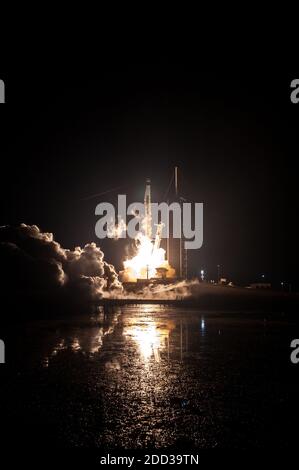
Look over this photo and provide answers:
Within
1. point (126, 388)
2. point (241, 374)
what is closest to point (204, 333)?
point (241, 374)

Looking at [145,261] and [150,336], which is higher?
[145,261]

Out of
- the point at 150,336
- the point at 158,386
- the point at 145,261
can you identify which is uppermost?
the point at 145,261

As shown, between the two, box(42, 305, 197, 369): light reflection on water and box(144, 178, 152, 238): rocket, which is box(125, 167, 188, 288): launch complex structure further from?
box(42, 305, 197, 369): light reflection on water

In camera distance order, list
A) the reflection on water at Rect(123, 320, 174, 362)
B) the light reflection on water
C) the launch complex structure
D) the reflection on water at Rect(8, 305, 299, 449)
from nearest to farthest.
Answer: the reflection on water at Rect(8, 305, 299, 449) → the light reflection on water → the reflection on water at Rect(123, 320, 174, 362) → the launch complex structure

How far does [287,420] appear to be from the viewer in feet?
24.5

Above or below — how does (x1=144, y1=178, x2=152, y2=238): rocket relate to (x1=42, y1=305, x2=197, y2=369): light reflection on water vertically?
above

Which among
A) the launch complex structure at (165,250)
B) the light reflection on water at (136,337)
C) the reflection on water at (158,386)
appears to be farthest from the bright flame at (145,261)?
the reflection on water at (158,386)

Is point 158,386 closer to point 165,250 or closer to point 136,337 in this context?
point 136,337

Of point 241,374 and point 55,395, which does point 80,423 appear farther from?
point 241,374

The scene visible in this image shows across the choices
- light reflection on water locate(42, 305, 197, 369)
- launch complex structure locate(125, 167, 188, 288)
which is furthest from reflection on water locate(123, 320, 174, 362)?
launch complex structure locate(125, 167, 188, 288)

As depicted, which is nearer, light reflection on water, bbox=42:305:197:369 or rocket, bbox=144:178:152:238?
light reflection on water, bbox=42:305:197:369

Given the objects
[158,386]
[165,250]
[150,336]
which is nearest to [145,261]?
[165,250]

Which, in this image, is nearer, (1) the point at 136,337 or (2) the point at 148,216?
(1) the point at 136,337

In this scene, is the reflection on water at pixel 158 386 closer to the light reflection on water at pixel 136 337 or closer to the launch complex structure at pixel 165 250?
the light reflection on water at pixel 136 337
